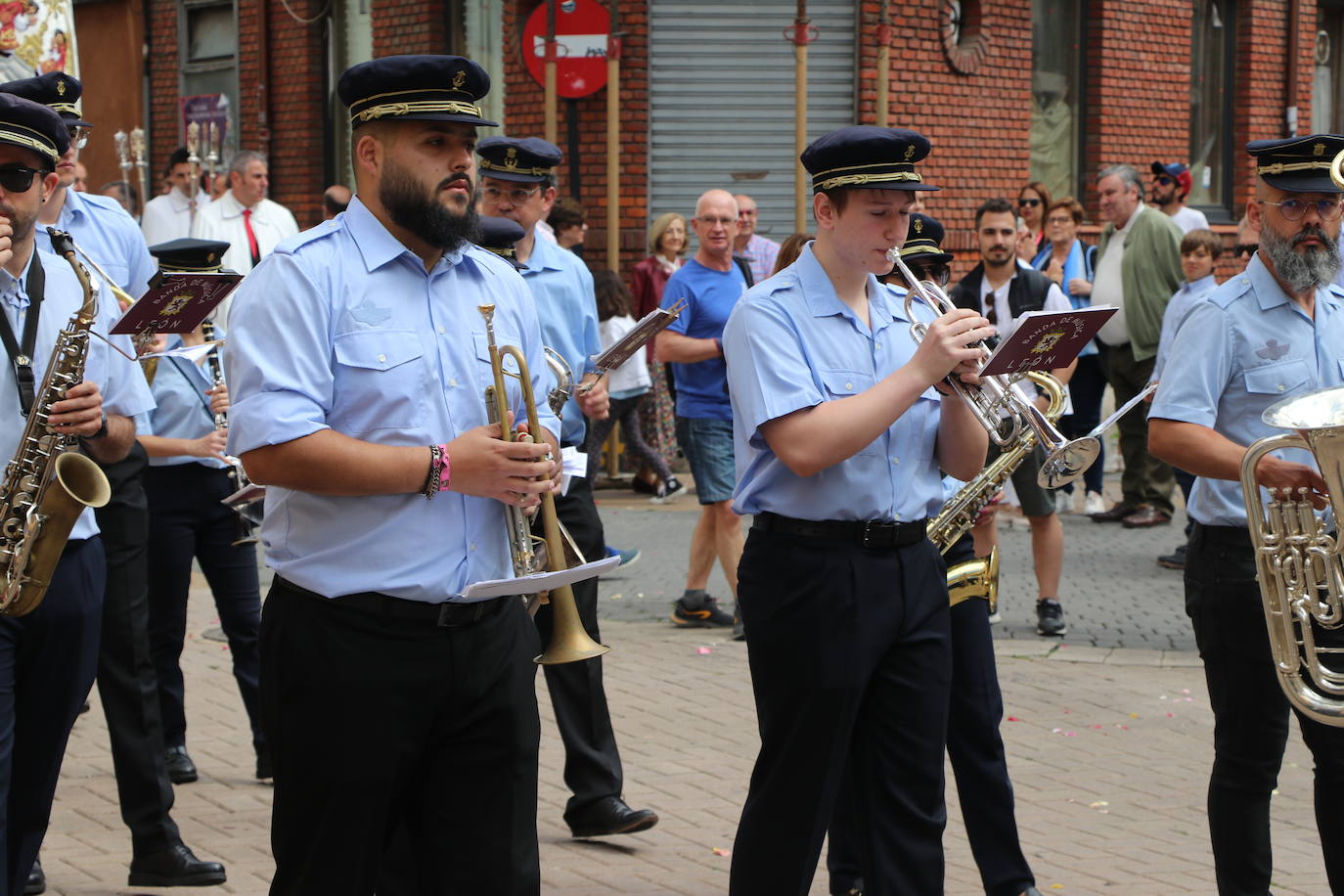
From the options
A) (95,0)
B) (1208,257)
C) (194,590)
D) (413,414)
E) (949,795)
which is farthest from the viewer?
(95,0)

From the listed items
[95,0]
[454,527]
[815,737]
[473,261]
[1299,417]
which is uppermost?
[95,0]

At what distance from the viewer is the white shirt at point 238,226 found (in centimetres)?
1164

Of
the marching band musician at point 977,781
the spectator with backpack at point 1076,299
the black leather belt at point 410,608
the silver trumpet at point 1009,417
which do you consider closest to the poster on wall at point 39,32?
the spectator with backpack at point 1076,299

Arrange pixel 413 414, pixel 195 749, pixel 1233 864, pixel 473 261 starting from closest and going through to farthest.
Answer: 1. pixel 413 414
2. pixel 473 261
3. pixel 1233 864
4. pixel 195 749

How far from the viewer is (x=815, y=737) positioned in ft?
13.8

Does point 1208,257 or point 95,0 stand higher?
point 95,0

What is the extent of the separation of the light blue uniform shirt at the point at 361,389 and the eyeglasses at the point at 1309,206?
2.26m

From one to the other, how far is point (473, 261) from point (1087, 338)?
1.45 m

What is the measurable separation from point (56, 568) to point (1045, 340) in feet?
8.25

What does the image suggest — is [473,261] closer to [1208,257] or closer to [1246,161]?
[1208,257]

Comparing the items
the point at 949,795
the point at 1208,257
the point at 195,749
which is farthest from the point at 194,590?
the point at 1208,257

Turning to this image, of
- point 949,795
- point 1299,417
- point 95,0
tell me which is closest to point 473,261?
point 1299,417

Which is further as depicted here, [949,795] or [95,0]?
[95,0]

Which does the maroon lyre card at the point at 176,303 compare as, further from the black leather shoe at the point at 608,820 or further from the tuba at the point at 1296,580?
the tuba at the point at 1296,580
